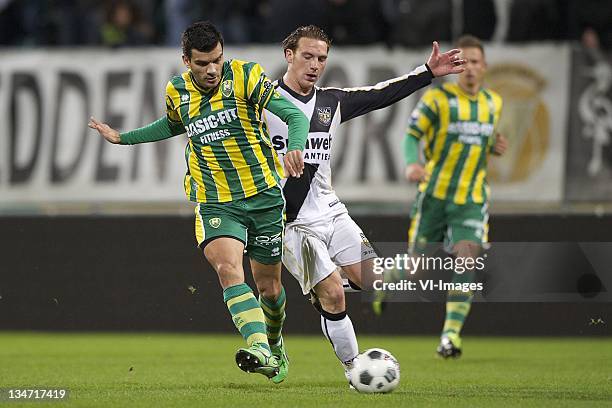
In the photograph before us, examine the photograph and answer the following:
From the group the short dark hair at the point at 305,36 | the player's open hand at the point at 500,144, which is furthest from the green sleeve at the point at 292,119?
the player's open hand at the point at 500,144

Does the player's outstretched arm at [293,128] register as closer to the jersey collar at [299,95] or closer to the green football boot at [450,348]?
the jersey collar at [299,95]

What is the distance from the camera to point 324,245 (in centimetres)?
776

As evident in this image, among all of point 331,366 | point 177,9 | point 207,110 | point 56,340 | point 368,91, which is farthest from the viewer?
point 177,9

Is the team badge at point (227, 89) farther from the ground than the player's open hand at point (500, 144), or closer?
farther from the ground

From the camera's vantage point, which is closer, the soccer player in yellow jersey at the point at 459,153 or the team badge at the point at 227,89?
the team badge at the point at 227,89

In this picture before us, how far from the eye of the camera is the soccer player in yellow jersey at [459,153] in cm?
1049

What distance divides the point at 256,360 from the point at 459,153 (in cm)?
421

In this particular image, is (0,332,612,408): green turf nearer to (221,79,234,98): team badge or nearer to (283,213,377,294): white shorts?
(283,213,377,294): white shorts

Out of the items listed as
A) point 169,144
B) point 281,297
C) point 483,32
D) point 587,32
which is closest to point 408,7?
point 483,32

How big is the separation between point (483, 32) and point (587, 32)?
997 millimetres

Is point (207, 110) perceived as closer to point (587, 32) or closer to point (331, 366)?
point (331, 366)

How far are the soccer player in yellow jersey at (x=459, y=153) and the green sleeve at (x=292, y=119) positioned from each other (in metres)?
3.17

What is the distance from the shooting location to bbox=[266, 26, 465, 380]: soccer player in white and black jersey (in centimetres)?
779

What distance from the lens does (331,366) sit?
31.1ft
